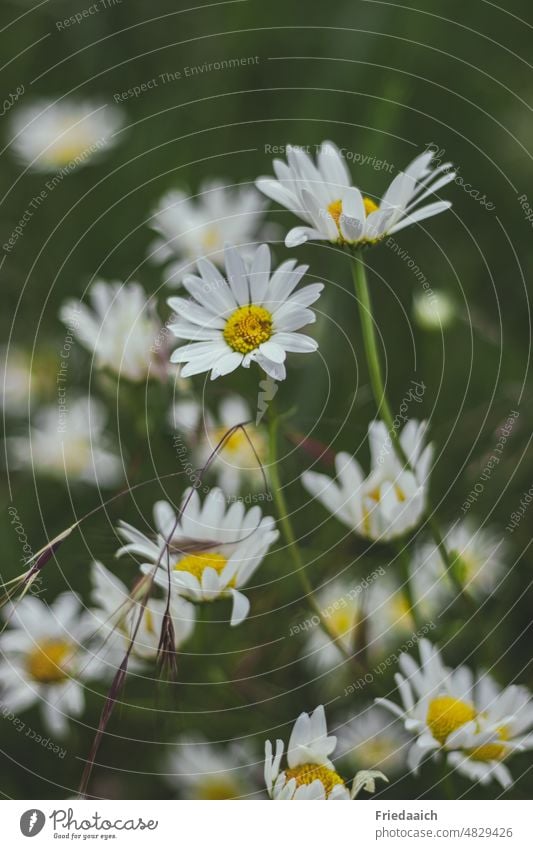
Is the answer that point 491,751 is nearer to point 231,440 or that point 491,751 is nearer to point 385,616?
point 385,616

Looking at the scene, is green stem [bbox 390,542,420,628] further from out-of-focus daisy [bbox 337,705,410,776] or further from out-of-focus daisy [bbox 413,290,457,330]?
out-of-focus daisy [bbox 413,290,457,330]

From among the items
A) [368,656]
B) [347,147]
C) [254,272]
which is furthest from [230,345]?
[347,147]

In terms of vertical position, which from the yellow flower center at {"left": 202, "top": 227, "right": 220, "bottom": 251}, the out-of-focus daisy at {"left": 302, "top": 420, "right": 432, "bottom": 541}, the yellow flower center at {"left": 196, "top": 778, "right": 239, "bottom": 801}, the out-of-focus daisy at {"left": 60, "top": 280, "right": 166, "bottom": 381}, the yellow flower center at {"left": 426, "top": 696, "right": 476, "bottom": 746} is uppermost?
the yellow flower center at {"left": 202, "top": 227, "right": 220, "bottom": 251}

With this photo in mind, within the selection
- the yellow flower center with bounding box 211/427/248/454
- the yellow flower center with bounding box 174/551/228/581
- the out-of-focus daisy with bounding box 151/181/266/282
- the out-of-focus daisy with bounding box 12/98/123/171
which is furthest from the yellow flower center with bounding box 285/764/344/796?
the out-of-focus daisy with bounding box 12/98/123/171

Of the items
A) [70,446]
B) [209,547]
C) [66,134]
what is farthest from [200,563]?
[66,134]

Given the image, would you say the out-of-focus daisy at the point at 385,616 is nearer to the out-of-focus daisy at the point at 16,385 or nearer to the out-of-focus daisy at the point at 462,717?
the out-of-focus daisy at the point at 462,717

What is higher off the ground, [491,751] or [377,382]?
[377,382]
